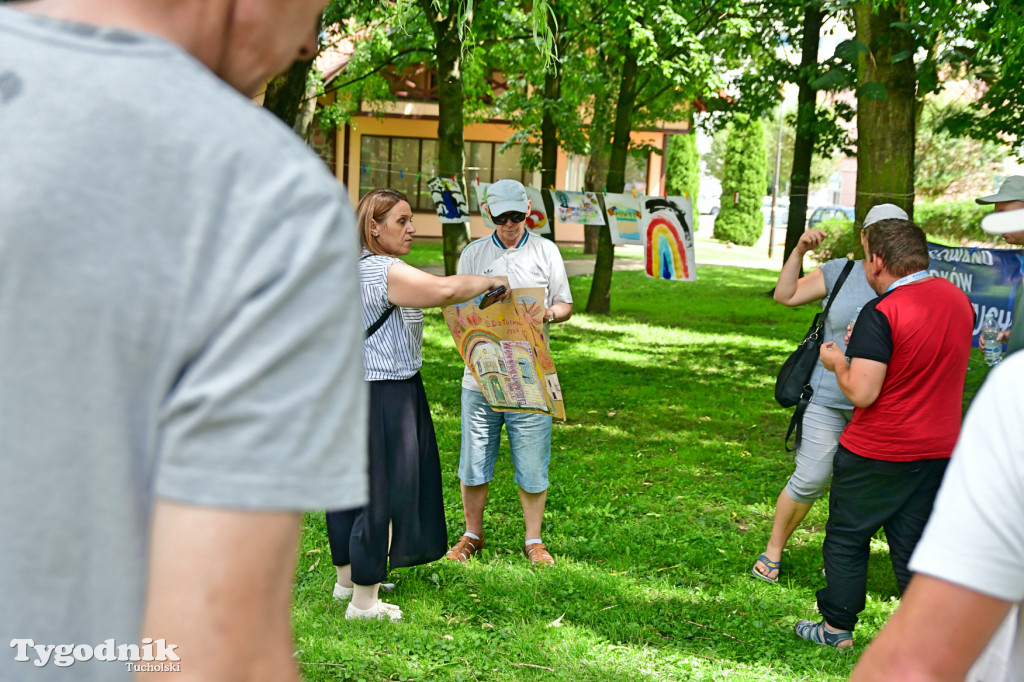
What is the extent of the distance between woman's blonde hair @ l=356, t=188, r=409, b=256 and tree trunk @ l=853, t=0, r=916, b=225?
3.87 meters

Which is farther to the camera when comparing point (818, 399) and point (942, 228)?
point (942, 228)

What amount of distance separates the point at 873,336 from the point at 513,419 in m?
2.05

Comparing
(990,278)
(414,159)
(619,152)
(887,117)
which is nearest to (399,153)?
(414,159)

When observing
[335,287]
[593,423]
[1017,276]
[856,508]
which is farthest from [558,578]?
[1017,276]

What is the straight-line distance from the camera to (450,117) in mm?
12922

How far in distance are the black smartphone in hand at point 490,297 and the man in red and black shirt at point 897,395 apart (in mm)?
1520

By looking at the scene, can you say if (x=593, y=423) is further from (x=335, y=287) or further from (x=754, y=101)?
(x=754, y=101)

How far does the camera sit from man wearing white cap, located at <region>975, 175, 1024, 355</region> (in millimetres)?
1467

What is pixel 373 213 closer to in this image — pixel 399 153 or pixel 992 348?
pixel 992 348

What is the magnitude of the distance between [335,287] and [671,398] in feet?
30.6

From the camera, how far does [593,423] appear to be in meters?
8.75

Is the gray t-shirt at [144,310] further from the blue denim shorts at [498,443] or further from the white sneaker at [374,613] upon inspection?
the blue denim shorts at [498,443]

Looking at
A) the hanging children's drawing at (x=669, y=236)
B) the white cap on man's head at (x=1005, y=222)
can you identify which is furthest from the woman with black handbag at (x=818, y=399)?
the hanging children's drawing at (x=669, y=236)

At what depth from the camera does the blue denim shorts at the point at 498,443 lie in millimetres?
5324
